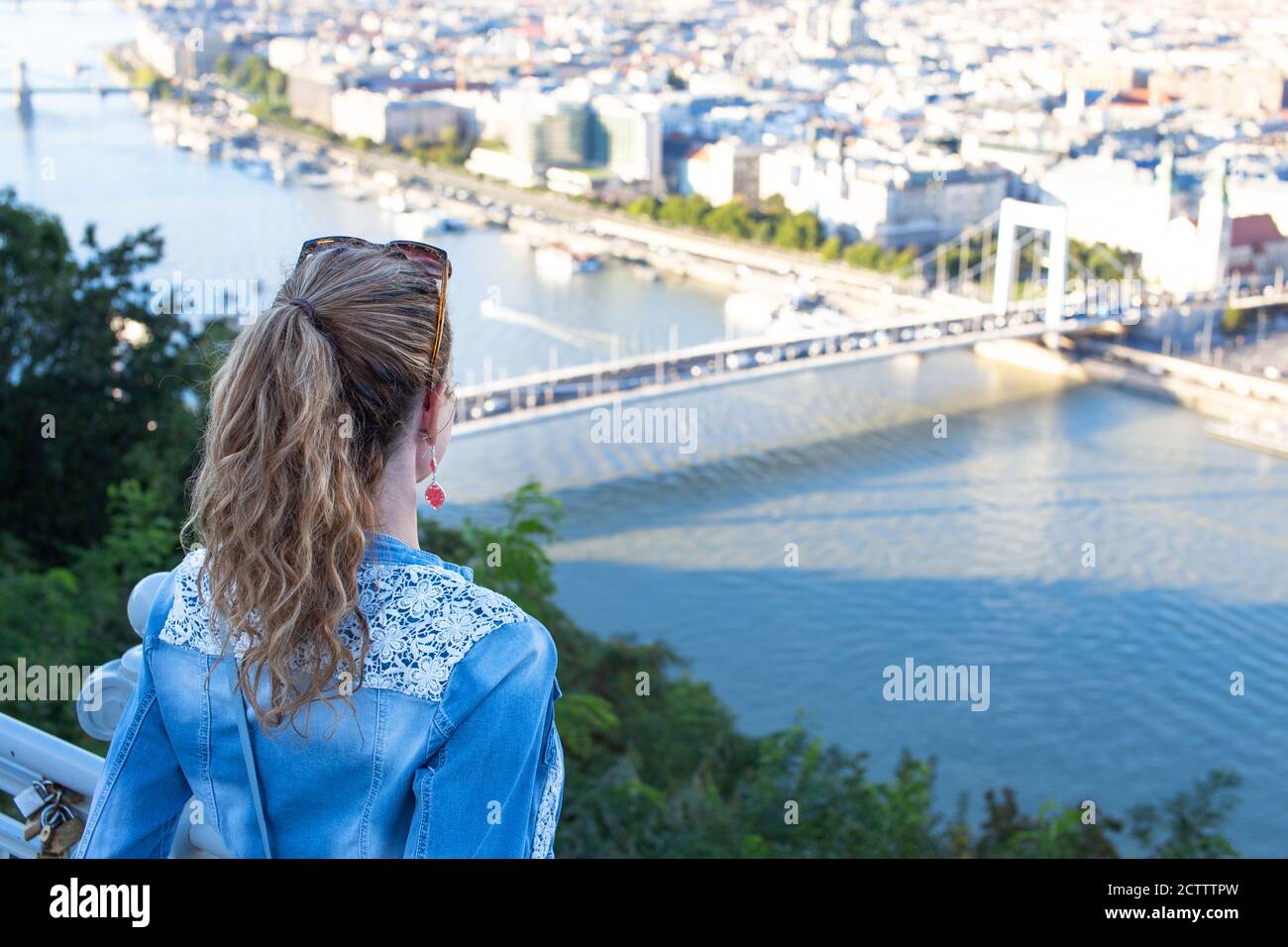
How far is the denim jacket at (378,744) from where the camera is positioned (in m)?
0.32

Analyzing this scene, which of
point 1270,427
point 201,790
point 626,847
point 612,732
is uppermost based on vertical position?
point 201,790

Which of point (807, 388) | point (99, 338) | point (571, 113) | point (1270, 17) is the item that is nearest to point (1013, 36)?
point (1270, 17)

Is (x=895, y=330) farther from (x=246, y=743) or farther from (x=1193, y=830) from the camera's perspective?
(x=246, y=743)

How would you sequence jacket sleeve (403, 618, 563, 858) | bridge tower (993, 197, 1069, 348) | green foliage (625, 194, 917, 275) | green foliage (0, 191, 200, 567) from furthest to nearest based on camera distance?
green foliage (625, 194, 917, 275) < bridge tower (993, 197, 1069, 348) < green foliage (0, 191, 200, 567) < jacket sleeve (403, 618, 563, 858)

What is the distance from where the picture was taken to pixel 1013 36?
24.7 metres

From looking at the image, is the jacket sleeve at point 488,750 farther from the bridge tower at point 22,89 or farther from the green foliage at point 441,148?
the bridge tower at point 22,89

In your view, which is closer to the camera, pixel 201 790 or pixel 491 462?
pixel 201 790

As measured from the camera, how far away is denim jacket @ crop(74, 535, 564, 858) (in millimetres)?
316

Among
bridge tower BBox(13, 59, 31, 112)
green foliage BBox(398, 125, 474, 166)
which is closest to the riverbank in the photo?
green foliage BBox(398, 125, 474, 166)

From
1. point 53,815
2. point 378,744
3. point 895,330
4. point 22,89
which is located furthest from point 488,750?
point 22,89

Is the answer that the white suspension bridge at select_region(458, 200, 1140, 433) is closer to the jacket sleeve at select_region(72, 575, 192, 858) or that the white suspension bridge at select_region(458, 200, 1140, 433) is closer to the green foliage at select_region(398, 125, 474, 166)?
the jacket sleeve at select_region(72, 575, 192, 858)

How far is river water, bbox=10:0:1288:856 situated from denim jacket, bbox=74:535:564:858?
2602 millimetres
